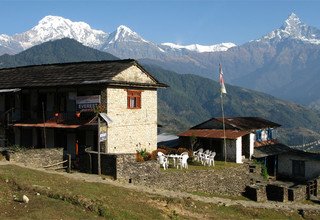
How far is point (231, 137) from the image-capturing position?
147ft

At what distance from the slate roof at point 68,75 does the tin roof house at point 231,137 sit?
326 inches

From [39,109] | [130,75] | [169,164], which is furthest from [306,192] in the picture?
[39,109]

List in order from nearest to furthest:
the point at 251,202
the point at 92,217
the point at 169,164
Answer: the point at 92,217 → the point at 251,202 → the point at 169,164

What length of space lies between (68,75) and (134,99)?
6.47 metres

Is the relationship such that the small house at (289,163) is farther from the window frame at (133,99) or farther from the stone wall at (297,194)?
the window frame at (133,99)

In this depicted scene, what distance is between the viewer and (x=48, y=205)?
21891mm

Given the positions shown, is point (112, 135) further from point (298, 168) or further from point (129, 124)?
point (298, 168)

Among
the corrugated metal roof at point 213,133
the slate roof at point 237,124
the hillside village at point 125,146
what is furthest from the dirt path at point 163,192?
the slate roof at point 237,124

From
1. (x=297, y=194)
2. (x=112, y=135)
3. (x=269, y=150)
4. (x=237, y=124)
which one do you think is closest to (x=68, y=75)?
(x=112, y=135)

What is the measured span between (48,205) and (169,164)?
18.5 m

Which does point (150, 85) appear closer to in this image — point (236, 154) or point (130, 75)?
point (130, 75)

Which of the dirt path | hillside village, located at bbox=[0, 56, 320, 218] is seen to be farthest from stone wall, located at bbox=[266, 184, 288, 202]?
the dirt path

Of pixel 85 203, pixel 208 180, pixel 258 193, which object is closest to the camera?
pixel 85 203

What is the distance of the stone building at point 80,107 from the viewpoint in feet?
125
